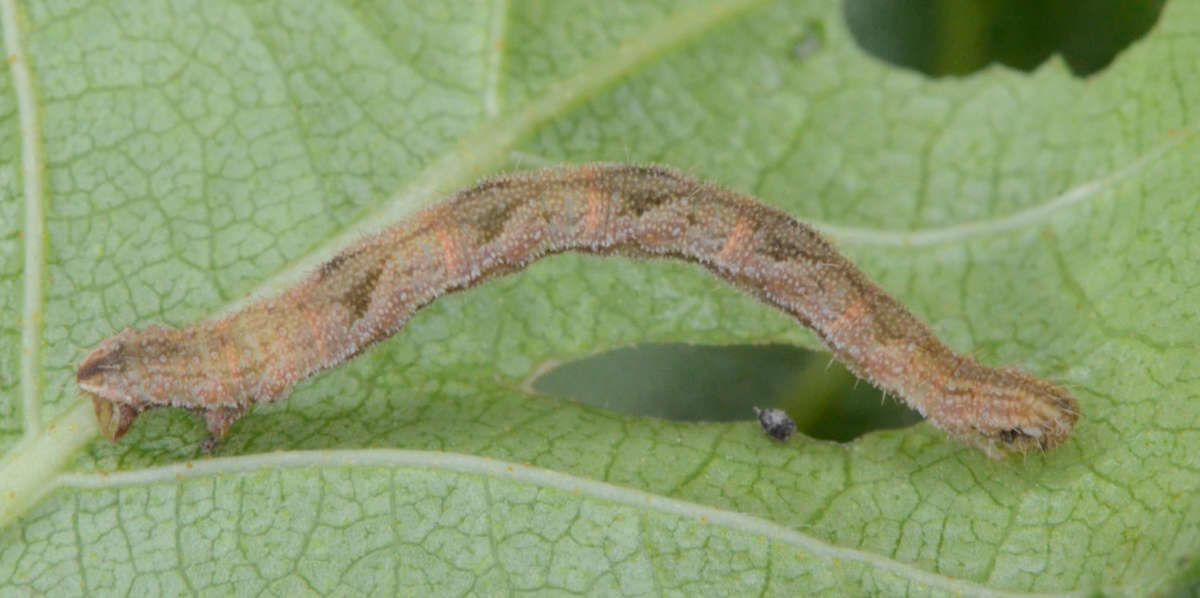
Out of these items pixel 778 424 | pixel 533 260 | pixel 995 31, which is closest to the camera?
pixel 778 424

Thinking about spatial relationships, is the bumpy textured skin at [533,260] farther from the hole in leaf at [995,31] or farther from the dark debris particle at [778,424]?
the hole in leaf at [995,31]

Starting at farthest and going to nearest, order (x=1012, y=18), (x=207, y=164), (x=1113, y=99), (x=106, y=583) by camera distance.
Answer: (x=1012, y=18) < (x=1113, y=99) < (x=207, y=164) < (x=106, y=583)

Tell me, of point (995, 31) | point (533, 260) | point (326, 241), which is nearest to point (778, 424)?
point (533, 260)

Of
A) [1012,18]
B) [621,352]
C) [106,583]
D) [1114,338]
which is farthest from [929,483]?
[106,583]

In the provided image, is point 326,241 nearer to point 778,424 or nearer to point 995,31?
point 778,424

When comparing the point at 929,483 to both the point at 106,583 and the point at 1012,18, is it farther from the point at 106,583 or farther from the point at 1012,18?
the point at 106,583

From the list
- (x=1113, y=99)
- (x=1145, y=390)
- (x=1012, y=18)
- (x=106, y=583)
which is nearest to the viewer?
(x=106, y=583)

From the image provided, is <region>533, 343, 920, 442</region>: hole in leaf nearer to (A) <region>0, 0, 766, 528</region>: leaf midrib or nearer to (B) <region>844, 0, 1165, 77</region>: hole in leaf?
(A) <region>0, 0, 766, 528</region>: leaf midrib

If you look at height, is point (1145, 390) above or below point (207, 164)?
below
